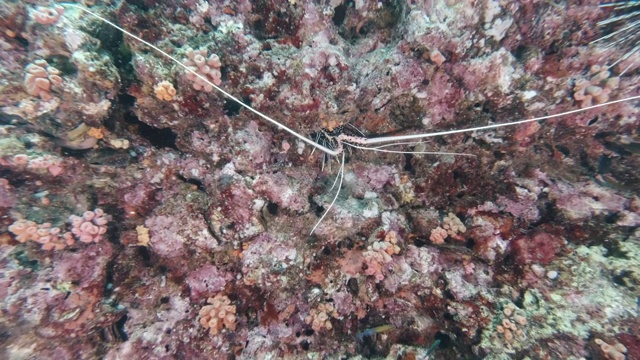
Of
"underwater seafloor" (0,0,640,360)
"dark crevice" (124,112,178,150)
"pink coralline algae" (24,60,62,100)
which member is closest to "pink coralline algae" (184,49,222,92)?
"underwater seafloor" (0,0,640,360)

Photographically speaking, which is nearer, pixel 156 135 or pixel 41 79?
pixel 41 79

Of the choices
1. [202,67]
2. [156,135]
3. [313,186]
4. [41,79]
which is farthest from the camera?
[313,186]

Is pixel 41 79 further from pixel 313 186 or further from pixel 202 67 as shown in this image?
pixel 313 186

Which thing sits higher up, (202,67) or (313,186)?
(202,67)

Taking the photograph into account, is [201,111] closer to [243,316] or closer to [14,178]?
[14,178]

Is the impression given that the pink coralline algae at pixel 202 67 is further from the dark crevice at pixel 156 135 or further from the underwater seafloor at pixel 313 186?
the dark crevice at pixel 156 135

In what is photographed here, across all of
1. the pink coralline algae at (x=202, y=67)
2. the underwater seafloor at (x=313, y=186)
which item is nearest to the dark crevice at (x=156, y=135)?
the underwater seafloor at (x=313, y=186)

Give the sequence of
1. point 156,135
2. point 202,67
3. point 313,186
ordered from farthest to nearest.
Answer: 1. point 313,186
2. point 156,135
3. point 202,67

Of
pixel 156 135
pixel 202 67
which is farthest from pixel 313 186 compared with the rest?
pixel 156 135
